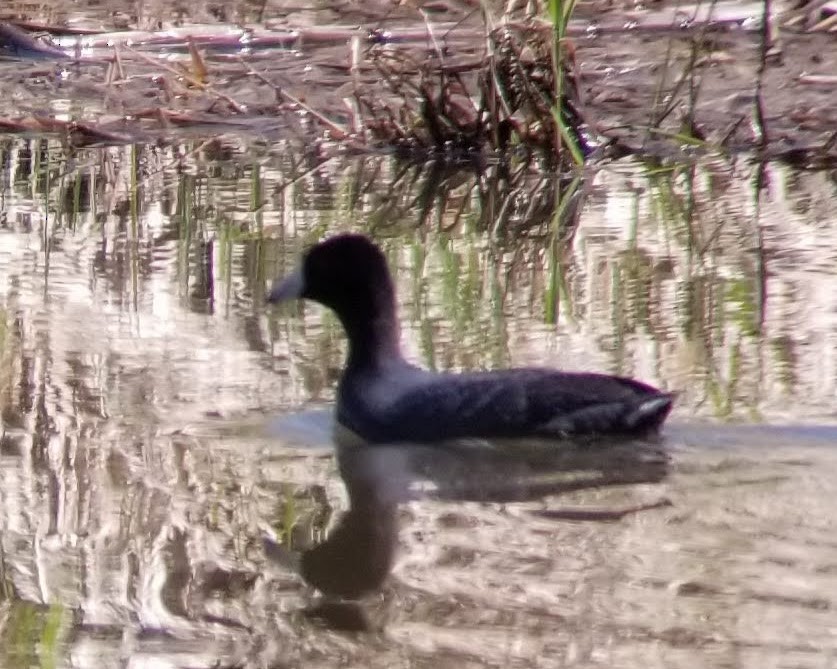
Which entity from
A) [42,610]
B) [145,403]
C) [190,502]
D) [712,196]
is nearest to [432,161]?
[712,196]

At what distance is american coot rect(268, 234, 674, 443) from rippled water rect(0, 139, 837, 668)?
96mm

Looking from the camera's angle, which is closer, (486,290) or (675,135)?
(486,290)

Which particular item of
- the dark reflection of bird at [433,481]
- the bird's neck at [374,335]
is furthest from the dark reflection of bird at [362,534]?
the bird's neck at [374,335]

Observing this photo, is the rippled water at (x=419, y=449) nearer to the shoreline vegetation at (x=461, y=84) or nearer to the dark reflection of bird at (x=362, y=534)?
the dark reflection of bird at (x=362, y=534)

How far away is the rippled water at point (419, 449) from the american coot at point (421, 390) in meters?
0.10

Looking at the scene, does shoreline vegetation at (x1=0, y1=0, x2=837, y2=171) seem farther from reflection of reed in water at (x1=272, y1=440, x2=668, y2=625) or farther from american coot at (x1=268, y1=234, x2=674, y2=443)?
reflection of reed in water at (x1=272, y1=440, x2=668, y2=625)

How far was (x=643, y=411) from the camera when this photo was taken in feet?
20.6

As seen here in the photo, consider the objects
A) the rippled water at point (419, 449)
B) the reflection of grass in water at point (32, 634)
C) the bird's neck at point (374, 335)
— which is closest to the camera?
the reflection of grass in water at point (32, 634)

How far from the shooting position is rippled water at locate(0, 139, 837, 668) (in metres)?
4.63

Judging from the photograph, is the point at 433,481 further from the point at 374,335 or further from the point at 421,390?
the point at 374,335

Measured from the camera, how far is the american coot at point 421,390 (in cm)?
637

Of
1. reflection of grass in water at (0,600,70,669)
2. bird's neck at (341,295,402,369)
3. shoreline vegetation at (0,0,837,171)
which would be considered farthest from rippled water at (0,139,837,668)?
shoreline vegetation at (0,0,837,171)

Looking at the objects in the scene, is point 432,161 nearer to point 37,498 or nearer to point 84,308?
point 84,308

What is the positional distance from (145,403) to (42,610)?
1945mm
